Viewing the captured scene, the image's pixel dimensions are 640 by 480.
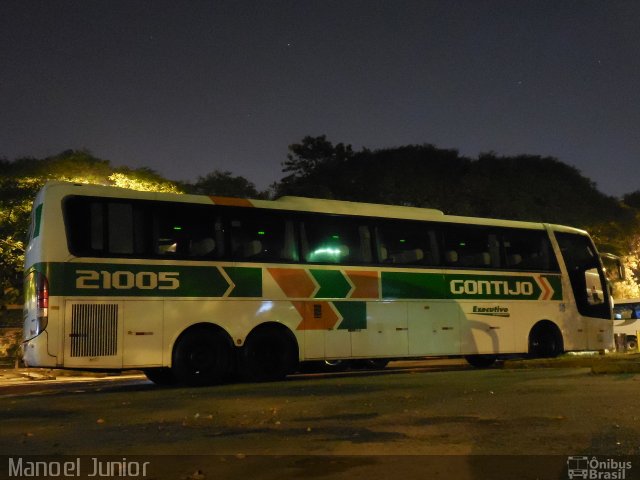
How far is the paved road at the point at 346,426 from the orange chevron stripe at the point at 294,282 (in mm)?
2869

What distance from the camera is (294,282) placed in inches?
537

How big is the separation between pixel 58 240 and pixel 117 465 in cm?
663

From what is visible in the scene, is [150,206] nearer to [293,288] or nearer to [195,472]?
[293,288]

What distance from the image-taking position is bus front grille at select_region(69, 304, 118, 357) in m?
11.4

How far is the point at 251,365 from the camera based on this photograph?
518 inches

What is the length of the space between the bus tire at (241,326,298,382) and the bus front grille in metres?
2.46

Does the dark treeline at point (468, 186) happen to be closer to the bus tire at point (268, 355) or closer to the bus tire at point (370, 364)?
the bus tire at point (370, 364)

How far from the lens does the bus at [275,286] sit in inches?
459

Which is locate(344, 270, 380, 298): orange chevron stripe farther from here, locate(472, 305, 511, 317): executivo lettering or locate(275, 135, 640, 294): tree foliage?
locate(275, 135, 640, 294): tree foliage

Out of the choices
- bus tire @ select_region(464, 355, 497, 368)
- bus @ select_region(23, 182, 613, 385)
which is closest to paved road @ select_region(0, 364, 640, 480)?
bus @ select_region(23, 182, 613, 385)

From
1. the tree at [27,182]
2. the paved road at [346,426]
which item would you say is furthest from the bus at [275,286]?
the tree at [27,182]

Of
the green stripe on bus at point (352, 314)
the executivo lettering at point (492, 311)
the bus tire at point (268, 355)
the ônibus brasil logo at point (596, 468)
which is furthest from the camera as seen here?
the executivo lettering at point (492, 311)

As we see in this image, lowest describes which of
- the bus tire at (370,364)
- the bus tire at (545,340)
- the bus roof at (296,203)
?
the bus tire at (370,364)

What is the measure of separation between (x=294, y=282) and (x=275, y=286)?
15.9 inches
